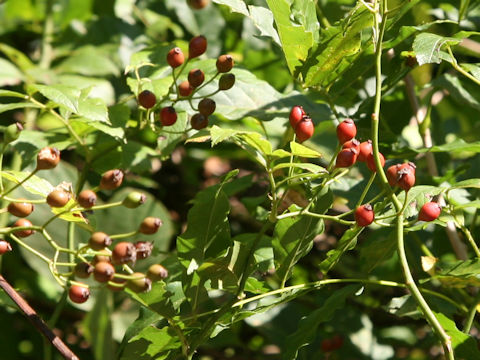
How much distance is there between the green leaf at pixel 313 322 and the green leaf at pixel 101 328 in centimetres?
37

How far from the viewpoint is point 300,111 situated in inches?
38.4

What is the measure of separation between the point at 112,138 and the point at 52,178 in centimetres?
29

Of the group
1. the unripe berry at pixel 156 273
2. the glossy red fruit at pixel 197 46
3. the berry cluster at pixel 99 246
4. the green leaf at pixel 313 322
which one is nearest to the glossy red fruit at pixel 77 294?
the berry cluster at pixel 99 246

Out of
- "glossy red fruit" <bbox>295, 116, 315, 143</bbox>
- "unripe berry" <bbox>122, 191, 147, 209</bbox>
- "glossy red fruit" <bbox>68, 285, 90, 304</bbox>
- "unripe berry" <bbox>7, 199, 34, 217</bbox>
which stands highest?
"glossy red fruit" <bbox>295, 116, 315, 143</bbox>

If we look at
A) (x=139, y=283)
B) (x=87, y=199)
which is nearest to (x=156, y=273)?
(x=139, y=283)

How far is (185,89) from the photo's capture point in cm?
117

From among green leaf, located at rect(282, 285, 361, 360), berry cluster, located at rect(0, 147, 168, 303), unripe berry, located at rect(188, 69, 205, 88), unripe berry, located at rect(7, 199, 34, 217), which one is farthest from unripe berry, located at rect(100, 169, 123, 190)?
green leaf, located at rect(282, 285, 361, 360)

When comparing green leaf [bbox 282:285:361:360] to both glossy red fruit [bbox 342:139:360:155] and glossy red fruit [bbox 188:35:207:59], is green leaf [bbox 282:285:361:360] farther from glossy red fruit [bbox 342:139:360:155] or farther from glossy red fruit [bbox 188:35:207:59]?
glossy red fruit [bbox 188:35:207:59]

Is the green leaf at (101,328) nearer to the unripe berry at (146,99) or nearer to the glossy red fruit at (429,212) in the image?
the unripe berry at (146,99)

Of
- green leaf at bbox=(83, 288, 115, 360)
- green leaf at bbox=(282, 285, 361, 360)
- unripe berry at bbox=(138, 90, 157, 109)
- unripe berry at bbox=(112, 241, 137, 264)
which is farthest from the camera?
green leaf at bbox=(83, 288, 115, 360)

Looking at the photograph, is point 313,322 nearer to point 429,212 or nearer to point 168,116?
point 429,212

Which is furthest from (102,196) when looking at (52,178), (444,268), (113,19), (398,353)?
(444,268)

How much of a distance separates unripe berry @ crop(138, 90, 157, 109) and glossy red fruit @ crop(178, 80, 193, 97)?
0.16 feet

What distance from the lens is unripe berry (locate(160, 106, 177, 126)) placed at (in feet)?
3.69
